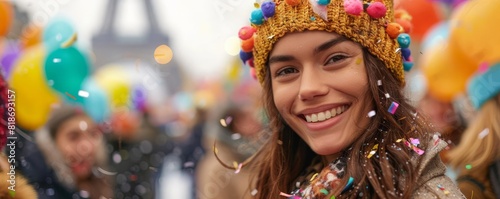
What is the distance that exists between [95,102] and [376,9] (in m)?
2.55

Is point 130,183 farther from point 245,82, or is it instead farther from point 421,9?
point 421,9

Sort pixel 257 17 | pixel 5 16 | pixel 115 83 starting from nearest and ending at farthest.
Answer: pixel 257 17 → pixel 5 16 → pixel 115 83

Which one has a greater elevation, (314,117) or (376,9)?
(376,9)

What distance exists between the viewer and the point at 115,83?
5.03m

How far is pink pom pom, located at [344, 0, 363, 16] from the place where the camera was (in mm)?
2354

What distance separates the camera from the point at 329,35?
2342mm

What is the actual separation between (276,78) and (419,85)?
2006mm

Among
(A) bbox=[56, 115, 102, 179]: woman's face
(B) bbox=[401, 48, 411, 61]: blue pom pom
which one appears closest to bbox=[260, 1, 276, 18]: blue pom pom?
(B) bbox=[401, 48, 411, 61]: blue pom pom

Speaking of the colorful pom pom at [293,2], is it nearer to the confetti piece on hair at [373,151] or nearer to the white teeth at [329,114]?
the white teeth at [329,114]

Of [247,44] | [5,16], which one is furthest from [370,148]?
[5,16]

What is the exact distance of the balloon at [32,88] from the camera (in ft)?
13.1

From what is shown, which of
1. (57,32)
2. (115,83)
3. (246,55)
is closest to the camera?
(246,55)

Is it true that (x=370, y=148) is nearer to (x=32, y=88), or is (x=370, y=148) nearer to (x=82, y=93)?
(x=82, y=93)

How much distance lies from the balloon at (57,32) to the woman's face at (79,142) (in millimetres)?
530
